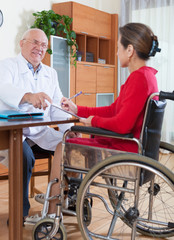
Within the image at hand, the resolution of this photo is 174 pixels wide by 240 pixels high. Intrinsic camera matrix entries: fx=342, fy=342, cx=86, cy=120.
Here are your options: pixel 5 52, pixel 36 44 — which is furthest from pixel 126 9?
pixel 36 44

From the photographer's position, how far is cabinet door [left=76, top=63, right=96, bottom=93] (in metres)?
4.57

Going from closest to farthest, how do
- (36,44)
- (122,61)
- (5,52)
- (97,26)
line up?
(122,61), (36,44), (5,52), (97,26)

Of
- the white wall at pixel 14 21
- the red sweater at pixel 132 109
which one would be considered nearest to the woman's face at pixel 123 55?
the red sweater at pixel 132 109

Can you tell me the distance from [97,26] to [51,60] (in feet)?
3.96

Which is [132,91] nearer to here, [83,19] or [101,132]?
[101,132]

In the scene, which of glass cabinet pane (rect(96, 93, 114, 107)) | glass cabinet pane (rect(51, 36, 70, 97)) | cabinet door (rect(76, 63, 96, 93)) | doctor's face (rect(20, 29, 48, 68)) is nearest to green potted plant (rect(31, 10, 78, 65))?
glass cabinet pane (rect(51, 36, 70, 97))

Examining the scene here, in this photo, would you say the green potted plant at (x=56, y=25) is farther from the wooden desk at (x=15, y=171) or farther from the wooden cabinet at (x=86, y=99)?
the wooden desk at (x=15, y=171)

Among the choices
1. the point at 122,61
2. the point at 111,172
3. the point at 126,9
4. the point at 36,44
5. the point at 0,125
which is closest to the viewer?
the point at 0,125

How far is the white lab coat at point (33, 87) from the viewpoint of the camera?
229 centimetres

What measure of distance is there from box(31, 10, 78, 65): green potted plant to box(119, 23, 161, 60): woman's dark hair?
238 centimetres

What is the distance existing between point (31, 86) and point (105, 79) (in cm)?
281

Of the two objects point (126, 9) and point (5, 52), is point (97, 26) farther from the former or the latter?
point (5, 52)

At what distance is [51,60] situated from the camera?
411cm

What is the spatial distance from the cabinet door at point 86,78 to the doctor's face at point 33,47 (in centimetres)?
204
